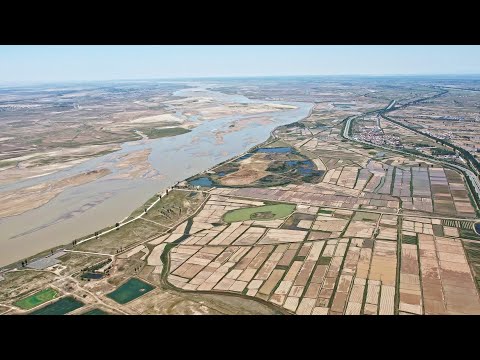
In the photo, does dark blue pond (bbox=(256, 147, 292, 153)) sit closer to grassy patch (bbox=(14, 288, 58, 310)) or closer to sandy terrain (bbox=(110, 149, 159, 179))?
sandy terrain (bbox=(110, 149, 159, 179))

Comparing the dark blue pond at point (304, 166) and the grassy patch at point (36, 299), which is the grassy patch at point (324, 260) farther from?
the dark blue pond at point (304, 166)

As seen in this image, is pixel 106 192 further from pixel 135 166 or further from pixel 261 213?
pixel 261 213

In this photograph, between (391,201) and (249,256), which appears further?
(391,201)

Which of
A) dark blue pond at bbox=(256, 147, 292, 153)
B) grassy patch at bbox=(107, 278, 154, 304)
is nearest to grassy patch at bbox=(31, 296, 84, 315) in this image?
grassy patch at bbox=(107, 278, 154, 304)

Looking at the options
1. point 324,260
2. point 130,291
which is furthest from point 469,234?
point 130,291

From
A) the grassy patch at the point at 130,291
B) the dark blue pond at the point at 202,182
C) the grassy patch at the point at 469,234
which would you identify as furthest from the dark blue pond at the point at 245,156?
the grassy patch at the point at 130,291
